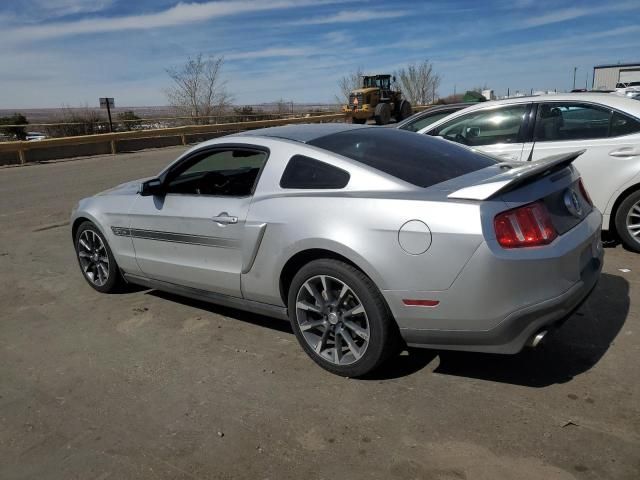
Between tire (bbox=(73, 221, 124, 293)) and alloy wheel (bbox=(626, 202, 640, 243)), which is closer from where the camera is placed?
tire (bbox=(73, 221, 124, 293))

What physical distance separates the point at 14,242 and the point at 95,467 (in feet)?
19.2

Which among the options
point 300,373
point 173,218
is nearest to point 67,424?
point 300,373

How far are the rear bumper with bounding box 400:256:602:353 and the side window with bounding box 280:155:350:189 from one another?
3.32 feet

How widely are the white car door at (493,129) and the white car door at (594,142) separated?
16 cm

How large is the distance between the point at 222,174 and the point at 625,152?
12.7 ft

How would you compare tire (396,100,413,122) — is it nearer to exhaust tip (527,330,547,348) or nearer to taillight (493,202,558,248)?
taillight (493,202,558,248)

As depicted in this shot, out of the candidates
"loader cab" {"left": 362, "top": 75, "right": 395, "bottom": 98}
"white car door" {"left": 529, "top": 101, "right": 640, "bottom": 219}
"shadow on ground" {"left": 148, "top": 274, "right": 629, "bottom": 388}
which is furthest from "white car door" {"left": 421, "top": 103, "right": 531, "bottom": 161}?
"loader cab" {"left": 362, "top": 75, "right": 395, "bottom": 98}

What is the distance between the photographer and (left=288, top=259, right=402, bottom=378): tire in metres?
3.25

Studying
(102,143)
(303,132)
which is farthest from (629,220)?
(102,143)

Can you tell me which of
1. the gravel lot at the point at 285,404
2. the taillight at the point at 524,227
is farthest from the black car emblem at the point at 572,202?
the gravel lot at the point at 285,404

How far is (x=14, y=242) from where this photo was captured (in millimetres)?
7688

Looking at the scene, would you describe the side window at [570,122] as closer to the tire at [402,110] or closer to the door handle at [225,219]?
the door handle at [225,219]

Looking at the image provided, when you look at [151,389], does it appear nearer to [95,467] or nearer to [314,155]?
[95,467]

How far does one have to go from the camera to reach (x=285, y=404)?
327 centimetres
